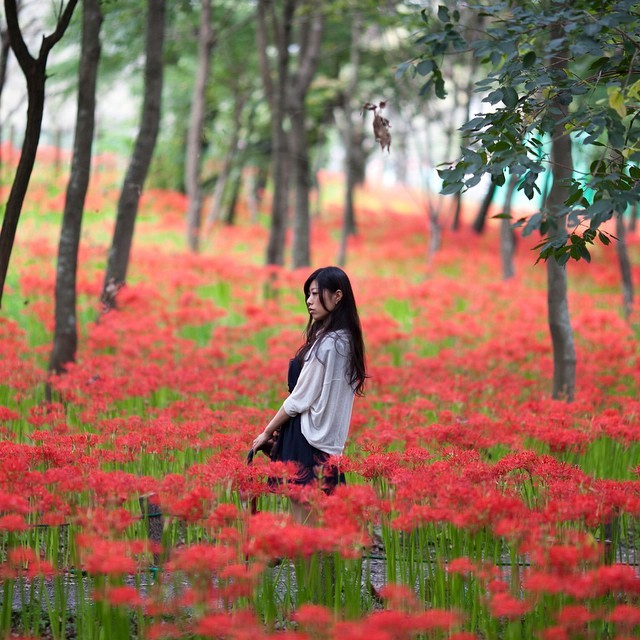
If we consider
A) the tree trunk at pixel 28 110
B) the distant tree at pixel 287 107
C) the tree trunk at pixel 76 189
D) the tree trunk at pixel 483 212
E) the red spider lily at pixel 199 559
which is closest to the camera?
the red spider lily at pixel 199 559

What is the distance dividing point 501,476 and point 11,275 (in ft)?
41.9

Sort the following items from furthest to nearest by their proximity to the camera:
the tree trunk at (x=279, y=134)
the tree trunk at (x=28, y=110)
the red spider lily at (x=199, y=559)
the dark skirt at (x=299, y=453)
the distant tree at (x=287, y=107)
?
the distant tree at (x=287, y=107) → the tree trunk at (x=279, y=134) → the tree trunk at (x=28, y=110) → the dark skirt at (x=299, y=453) → the red spider lily at (x=199, y=559)

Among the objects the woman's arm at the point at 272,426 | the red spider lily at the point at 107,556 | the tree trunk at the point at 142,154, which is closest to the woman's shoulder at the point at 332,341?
the woman's arm at the point at 272,426

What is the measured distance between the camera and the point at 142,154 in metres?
12.0

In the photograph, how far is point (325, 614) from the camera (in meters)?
3.30

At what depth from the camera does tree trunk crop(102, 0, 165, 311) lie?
11.5 m

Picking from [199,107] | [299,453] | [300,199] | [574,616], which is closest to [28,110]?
[299,453]

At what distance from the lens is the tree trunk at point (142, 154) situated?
37.6 feet

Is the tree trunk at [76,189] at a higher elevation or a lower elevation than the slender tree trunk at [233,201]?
lower

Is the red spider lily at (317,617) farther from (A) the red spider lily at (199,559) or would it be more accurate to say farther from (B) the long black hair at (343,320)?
(B) the long black hair at (343,320)

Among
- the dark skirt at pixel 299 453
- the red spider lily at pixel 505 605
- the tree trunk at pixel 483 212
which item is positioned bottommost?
the red spider lily at pixel 505 605

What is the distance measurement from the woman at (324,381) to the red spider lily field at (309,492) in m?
0.26

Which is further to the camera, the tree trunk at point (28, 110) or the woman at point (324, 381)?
the tree trunk at point (28, 110)

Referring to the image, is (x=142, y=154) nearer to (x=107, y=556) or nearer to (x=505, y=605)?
(x=107, y=556)
